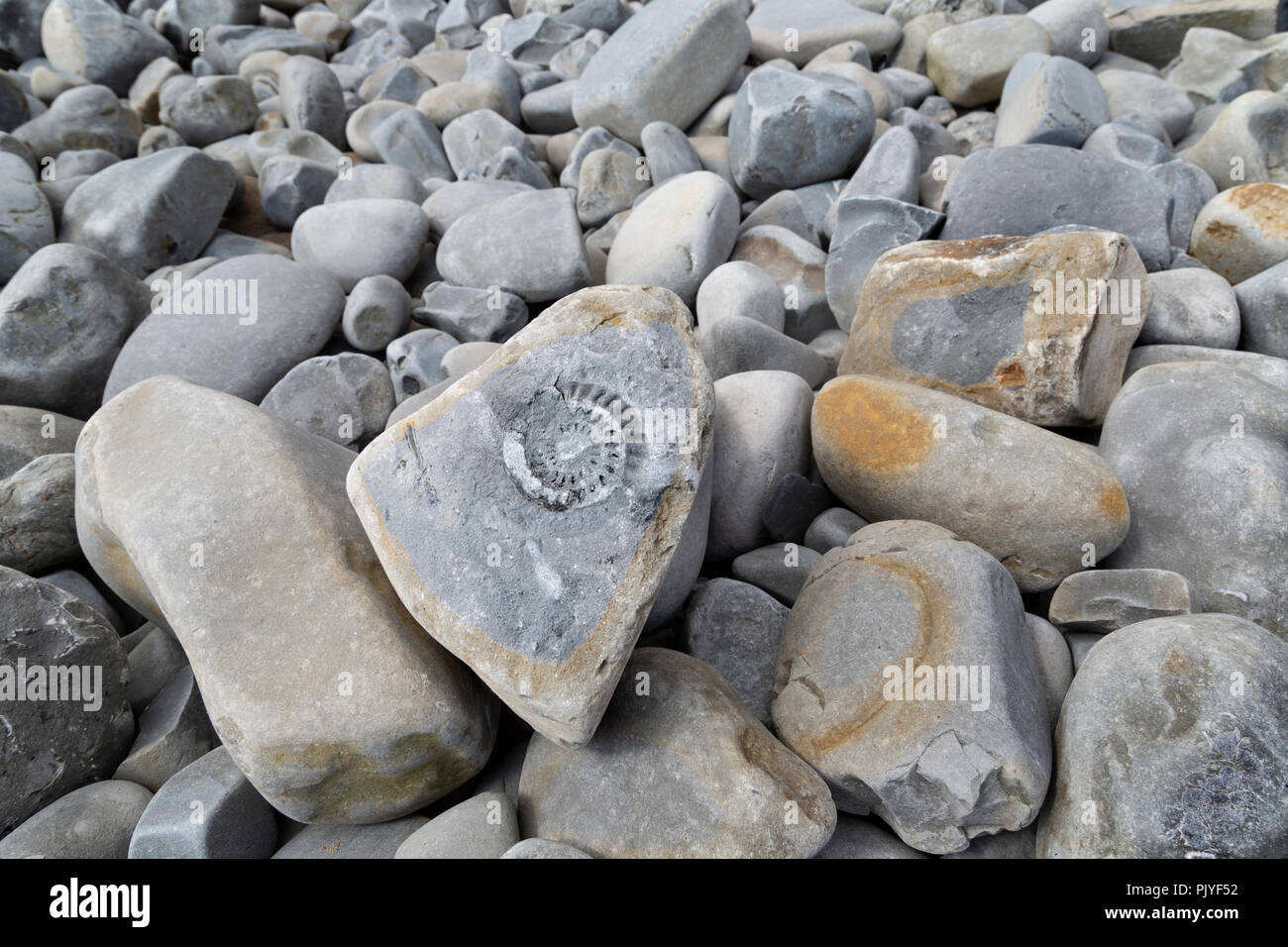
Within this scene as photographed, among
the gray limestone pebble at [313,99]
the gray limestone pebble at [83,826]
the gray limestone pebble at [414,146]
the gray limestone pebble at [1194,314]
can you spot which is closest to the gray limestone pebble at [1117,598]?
the gray limestone pebble at [1194,314]

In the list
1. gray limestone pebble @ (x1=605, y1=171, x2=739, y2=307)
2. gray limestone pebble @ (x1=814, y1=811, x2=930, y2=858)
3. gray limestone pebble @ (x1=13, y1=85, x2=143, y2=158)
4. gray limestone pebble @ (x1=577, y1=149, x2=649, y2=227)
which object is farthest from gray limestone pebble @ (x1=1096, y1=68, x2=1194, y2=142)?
gray limestone pebble @ (x1=13, y1=85, x2=143, y2=158)

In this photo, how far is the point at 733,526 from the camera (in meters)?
2.71

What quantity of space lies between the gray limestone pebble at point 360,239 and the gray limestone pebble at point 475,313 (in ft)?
1.44

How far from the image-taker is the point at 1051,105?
13.2 ft

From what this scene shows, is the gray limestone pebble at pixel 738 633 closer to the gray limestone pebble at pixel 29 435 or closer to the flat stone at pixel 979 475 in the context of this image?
the flat stone at pixel 979 475

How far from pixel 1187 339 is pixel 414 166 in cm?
403

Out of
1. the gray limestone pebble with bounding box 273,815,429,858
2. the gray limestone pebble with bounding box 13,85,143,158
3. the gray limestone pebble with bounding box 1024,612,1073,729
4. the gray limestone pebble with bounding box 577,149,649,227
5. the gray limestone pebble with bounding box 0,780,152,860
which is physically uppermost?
the gray limestone pebble with bounding box 577,149,649,227

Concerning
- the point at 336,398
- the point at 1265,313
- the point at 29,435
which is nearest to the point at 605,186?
the point at 336,398

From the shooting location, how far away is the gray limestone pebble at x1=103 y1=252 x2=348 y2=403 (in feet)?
11.3

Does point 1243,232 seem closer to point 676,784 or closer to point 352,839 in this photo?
point 676,784

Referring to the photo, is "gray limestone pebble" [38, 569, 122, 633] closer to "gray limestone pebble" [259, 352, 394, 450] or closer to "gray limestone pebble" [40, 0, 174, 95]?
"gray limestone pebble" [259, 352, 394, 450]

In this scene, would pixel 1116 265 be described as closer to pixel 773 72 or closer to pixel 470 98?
pixel 773 72

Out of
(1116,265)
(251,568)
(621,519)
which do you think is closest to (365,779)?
(251,568)

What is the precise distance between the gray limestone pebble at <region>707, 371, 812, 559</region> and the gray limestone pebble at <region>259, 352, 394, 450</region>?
4.69 ft
